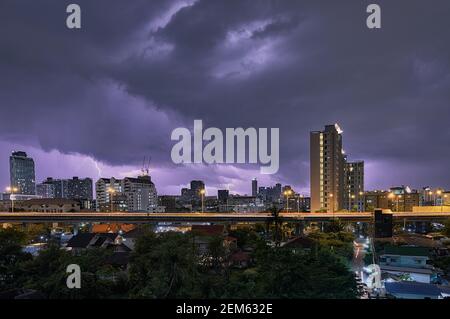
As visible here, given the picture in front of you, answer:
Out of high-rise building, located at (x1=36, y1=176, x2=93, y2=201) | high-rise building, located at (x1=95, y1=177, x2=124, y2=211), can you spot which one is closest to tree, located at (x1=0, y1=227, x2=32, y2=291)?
high-rise building, located at (x1=95, y1=177, x2=124, y2=211)

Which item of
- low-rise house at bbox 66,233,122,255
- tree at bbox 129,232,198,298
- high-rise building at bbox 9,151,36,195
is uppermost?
high-rise building at bbox 9,151,36,195

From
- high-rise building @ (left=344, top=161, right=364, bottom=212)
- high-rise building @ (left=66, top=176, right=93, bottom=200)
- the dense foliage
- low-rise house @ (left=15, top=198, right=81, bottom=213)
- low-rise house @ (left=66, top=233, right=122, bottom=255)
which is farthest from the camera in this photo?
high-rise building @ (left=66, top=176, right=93, bottom=200)

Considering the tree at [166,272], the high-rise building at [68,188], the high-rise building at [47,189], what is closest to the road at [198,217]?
the tree at [166,272]

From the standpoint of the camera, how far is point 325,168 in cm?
2792

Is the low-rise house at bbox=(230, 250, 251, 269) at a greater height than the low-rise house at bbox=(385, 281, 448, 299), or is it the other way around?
the low-rise house at bbox=(385, 281, 448, 299)

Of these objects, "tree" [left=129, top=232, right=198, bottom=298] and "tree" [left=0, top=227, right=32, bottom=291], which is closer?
"tree" [left=129, top=232, right=198, bottom=298]

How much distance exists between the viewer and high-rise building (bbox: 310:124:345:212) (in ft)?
90.3

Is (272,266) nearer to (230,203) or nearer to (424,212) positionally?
(424,212)

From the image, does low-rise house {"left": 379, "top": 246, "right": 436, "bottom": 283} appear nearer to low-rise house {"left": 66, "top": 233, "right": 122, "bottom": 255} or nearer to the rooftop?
the rooftop

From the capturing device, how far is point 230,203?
170 feet

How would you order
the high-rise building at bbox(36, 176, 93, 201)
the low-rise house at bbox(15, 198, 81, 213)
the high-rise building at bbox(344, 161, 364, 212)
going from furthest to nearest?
the high-rise building at bbox(36, 176, 93, 201) → the high-rise building at bbox(344, 161, 364, 212) → the low-rise house at bbox(15, 198, 81, 213)

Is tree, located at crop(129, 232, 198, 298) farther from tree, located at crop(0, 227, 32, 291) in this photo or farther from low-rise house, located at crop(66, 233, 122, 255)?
low-rise house, located at crop(66, 233, 122, 255)

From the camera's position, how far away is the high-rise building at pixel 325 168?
27.5 m

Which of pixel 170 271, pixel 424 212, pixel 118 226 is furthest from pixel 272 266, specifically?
pixel 118 226
